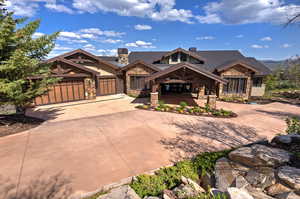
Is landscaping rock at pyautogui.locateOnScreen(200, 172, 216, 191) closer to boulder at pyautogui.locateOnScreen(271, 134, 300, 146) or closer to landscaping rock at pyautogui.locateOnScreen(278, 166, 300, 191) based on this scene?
landscaping rock at pyautogui.locateOnScreen(278, 166, 300, 191)

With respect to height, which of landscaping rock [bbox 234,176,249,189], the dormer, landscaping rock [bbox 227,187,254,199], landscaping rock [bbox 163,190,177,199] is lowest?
landscaping rock [bbox 163,190,177,199]

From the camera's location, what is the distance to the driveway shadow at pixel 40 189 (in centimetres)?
353

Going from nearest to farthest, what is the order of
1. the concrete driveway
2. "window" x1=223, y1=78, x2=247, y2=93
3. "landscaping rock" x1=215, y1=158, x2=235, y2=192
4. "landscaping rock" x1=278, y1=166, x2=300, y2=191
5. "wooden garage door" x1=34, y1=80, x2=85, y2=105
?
"landscaping rock" x1=278, y1=166, x2=300, y2=191 → "landscaping rock" x1=215, y1=158, x2=235, y2=192 → the concrete driveway → "wooden garage door" x1=34, y1=80, x2=85, y2=105 → "window" x1=223, y1=78, x2=247, y2=93

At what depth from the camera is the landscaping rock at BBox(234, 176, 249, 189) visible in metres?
3.60

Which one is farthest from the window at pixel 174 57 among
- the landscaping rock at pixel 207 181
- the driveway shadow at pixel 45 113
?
the landscaping rock at pixel 207 181

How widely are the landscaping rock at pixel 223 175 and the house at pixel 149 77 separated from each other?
7.27 metres

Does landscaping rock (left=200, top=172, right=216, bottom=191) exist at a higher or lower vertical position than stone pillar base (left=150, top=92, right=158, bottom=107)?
lower

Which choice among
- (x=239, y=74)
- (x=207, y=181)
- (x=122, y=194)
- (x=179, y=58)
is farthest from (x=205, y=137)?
(x=179, y=58)

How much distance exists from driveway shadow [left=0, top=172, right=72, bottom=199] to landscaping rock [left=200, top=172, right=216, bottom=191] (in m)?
3.52

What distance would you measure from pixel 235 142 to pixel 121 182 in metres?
5.19

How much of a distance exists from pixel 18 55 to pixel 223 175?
8807mm

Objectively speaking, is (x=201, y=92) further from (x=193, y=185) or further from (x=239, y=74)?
(x=193, y=185)

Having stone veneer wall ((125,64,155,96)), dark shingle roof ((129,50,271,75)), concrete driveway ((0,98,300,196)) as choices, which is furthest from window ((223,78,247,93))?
stone veneer wall ((125,64,155,96))

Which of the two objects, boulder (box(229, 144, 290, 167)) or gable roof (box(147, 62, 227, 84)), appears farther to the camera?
gable roof (box(147, 62, 227, 84))
